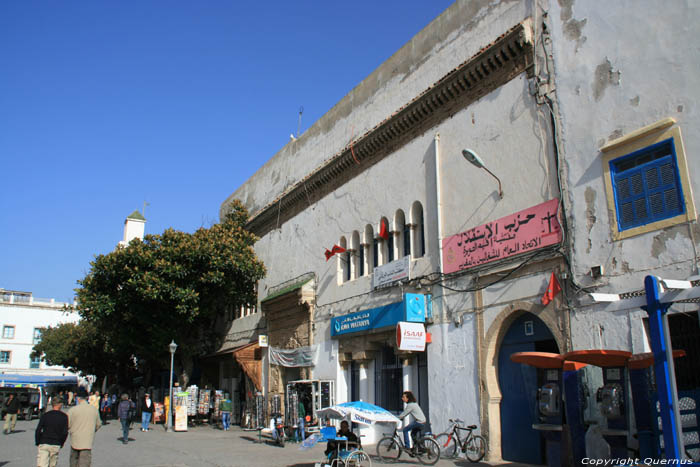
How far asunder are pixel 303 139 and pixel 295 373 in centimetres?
854

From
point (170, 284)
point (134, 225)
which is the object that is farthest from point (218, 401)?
point (134, 225)

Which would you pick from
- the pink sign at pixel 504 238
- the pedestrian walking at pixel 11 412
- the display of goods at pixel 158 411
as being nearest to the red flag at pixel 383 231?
the pink sign at pixel 504 238

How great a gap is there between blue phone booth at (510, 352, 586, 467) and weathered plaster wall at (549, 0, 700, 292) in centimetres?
160

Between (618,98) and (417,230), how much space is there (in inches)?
243

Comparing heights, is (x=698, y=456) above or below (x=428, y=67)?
below

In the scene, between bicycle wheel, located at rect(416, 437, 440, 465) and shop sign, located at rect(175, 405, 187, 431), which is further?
shop sign, located at rect(175, 405, 187, 431)

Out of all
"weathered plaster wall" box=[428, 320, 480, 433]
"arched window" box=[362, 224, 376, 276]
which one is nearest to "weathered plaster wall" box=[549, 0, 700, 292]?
"weathered plaster wall" box=[428, 320, 480, 433]

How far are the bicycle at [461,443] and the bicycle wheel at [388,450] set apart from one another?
95 cm

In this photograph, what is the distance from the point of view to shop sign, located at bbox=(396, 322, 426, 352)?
42.1 ft

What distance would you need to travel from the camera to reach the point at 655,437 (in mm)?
7852

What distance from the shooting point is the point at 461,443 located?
1184cm

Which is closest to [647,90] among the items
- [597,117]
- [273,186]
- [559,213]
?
[597,117]

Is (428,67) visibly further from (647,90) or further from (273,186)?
(273,186)

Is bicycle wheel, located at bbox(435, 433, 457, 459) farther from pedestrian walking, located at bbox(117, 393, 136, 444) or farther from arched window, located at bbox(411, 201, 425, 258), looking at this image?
pedestrian walking, located at bbox(117, 393, 136, 444)
